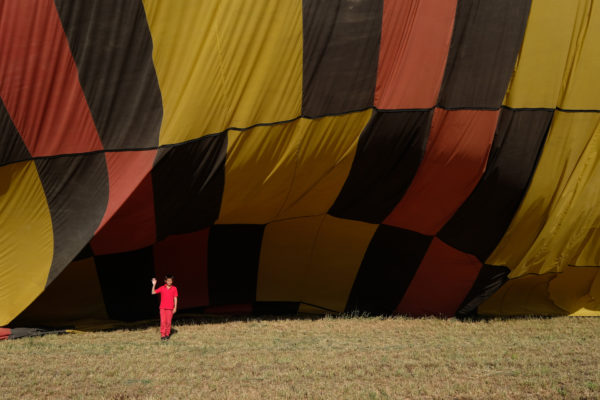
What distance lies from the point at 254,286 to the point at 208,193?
67.1 inches

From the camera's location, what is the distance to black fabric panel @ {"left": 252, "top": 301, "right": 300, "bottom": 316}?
862 centimetres

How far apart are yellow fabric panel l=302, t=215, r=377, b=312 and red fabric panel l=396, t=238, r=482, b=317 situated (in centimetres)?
84

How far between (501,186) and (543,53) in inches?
66.4

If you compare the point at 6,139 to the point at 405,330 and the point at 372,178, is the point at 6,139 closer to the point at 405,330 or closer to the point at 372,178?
the point at 372,178

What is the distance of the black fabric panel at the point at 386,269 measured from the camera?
8.52 m

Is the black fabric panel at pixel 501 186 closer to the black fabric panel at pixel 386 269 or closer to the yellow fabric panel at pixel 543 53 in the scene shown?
the yellow fabric panel at pixel 543 53

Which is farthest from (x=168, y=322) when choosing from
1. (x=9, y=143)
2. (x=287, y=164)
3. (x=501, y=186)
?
(x=501, y=186)

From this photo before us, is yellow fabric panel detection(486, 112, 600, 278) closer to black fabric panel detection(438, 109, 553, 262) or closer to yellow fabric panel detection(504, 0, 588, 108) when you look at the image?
black fabric panel detection(438, 109, 553, 262)

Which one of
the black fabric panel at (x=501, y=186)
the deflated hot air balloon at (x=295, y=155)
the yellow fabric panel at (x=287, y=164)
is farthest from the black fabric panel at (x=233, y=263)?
the black fabric panel at (x=501, y=186)

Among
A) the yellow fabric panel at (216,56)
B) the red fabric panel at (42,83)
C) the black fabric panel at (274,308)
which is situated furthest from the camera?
the black fabric panel at (274,308)

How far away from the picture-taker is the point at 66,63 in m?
6.84

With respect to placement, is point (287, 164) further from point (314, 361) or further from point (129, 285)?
point (129, 285)

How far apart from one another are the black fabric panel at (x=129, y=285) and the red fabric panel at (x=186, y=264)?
0.15 metres

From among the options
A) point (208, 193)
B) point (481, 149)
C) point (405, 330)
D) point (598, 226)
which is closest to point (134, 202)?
point (208, 193)
